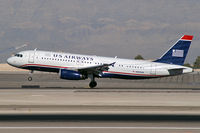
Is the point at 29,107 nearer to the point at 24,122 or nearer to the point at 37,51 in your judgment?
the point at 24,122

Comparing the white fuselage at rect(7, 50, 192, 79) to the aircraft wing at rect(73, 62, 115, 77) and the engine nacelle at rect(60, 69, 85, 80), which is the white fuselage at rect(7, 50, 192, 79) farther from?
the engine nacelle at rect(60, 69, 85, 80)

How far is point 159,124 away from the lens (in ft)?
61.6

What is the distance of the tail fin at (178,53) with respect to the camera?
52406mm

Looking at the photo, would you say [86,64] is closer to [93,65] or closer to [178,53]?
[93,65]

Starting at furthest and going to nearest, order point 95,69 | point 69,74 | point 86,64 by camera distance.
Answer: point 86,64, point 95,69, point 69,74

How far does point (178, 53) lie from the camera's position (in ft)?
173

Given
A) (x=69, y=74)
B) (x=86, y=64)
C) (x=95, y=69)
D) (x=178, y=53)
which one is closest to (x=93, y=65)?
(x=95, y=69)

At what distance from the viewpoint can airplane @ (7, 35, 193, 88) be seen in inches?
1901

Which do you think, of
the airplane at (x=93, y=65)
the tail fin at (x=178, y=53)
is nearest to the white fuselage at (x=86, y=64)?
the airplane at (x=93, y=65)

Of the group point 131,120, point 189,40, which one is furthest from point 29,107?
point 189,40

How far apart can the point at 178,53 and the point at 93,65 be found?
11.8m

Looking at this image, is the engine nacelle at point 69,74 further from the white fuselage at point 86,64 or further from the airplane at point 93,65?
the white fuselage at point 86,64

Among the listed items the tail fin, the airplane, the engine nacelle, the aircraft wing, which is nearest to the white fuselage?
the airplane

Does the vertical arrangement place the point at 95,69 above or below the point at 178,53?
below
